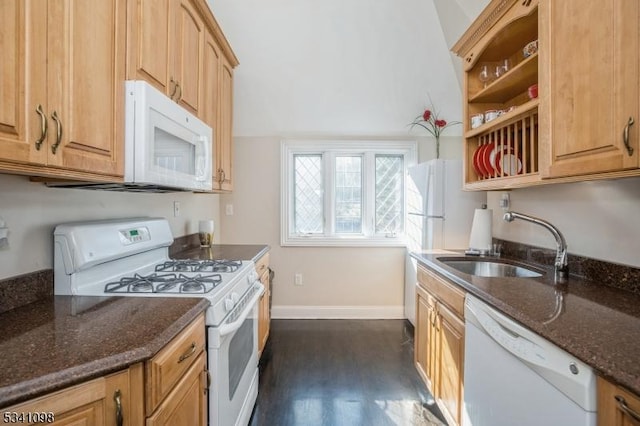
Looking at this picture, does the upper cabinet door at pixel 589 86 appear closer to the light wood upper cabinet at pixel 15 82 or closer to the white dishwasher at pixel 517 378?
the white dishwasher at pixel 517 378

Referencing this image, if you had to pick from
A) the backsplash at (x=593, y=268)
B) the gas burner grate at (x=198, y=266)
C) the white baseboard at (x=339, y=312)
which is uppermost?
the backsplash at (x=593, y=268)

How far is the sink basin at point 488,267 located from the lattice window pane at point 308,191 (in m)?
1.70

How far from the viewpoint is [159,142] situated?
4.46 feet

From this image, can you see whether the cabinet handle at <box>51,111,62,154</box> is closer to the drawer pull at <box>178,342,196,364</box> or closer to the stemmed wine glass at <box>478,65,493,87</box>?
the drawer pull at <box>178,342,196,364</box>

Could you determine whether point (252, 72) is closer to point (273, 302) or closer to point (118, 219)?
point (118, 219)

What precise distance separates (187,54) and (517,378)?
2.16m

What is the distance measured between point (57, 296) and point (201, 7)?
1730mm

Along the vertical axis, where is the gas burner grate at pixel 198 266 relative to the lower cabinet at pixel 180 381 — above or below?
above

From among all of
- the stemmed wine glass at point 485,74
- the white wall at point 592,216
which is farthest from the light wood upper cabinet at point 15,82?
the stemmed wine glass at point 485,74

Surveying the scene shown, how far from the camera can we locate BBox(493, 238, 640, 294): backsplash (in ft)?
4.22

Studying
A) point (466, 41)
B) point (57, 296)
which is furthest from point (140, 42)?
point (466, 41)

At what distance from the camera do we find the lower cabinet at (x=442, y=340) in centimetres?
153

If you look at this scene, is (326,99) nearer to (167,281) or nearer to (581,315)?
(167,281)

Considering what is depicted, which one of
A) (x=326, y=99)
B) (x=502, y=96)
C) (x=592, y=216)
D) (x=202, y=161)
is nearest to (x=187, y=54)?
(x=202, y=161)
